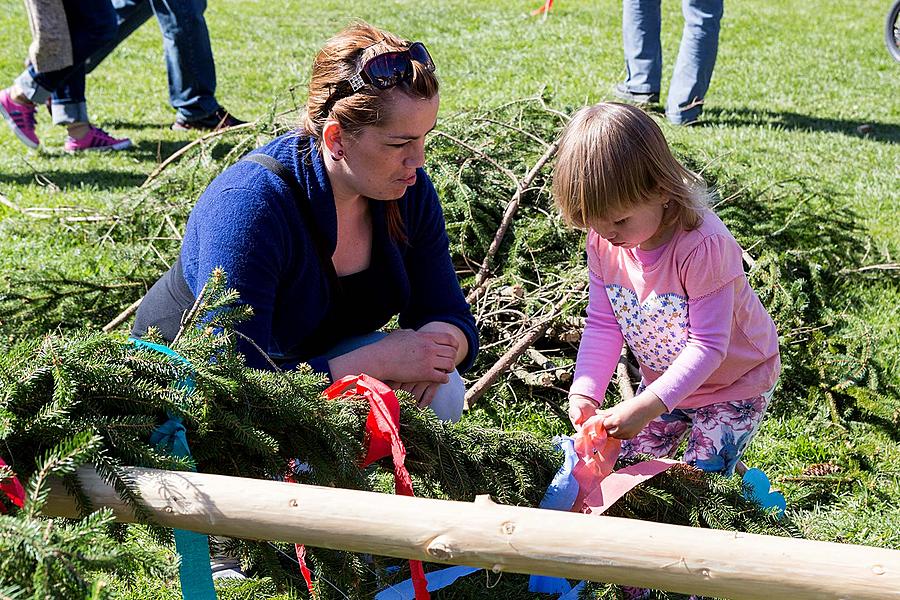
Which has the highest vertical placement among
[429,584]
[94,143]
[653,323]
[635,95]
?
[653,323]

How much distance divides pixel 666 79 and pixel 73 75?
5080 millimetres

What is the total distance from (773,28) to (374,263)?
31.7 ft

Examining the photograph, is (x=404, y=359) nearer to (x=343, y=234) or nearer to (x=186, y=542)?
(x=343, y=234)

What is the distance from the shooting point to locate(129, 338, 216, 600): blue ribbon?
165cm

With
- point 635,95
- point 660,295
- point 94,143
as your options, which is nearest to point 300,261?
point 660,295

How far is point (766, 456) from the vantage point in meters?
3.10

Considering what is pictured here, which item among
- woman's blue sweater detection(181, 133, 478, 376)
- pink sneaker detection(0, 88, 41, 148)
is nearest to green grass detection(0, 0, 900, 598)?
pink sneaker detection(0, 88, 41, 148)

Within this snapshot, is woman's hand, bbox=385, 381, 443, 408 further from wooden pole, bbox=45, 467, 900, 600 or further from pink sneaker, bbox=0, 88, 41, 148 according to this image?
pink sneaker, bbox=0, 88, 41, 148

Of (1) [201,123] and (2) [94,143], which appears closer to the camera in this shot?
(2) [94,143]

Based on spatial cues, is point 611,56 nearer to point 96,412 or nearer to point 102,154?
point 102,154

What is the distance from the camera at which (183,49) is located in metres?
6.39

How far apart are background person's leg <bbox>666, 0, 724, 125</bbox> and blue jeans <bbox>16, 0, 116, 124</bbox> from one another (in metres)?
4.06

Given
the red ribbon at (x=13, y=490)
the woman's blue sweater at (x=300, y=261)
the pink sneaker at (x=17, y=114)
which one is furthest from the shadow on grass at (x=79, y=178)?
the red ribbon at (x=13, y=490)

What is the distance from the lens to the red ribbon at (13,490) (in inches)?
57.0
